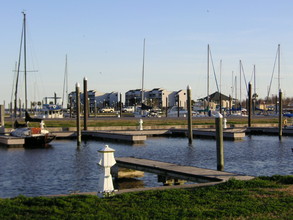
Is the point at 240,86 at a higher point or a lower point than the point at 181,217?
higher

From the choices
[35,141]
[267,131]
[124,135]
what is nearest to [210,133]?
[267,131]

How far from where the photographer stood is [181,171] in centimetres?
1883

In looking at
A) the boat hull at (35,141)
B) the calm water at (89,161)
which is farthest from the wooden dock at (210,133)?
the boat hull at (35,141)

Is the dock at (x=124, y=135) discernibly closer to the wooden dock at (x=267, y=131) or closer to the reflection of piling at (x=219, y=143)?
the wooden dock at (x=267, y=131)

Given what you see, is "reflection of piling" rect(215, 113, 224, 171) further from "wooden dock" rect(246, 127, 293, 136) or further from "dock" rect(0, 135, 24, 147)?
"wooden dock" rect(246, 127, 293, 136)

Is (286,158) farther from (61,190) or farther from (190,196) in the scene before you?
(190,196)

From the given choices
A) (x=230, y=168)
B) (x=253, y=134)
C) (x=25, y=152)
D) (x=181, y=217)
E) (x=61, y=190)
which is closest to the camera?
(x=181, y=217)

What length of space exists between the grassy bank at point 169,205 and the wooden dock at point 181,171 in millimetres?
3146

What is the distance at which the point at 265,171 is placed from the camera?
25.2 m

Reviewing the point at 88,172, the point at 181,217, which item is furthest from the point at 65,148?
the point at 181,217

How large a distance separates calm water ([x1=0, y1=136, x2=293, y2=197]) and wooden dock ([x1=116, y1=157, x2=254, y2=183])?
98cm

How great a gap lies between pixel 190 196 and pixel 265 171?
1339cm

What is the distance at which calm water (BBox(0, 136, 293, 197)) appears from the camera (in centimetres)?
2127

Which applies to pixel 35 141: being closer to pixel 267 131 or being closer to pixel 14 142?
pixel 14 142
